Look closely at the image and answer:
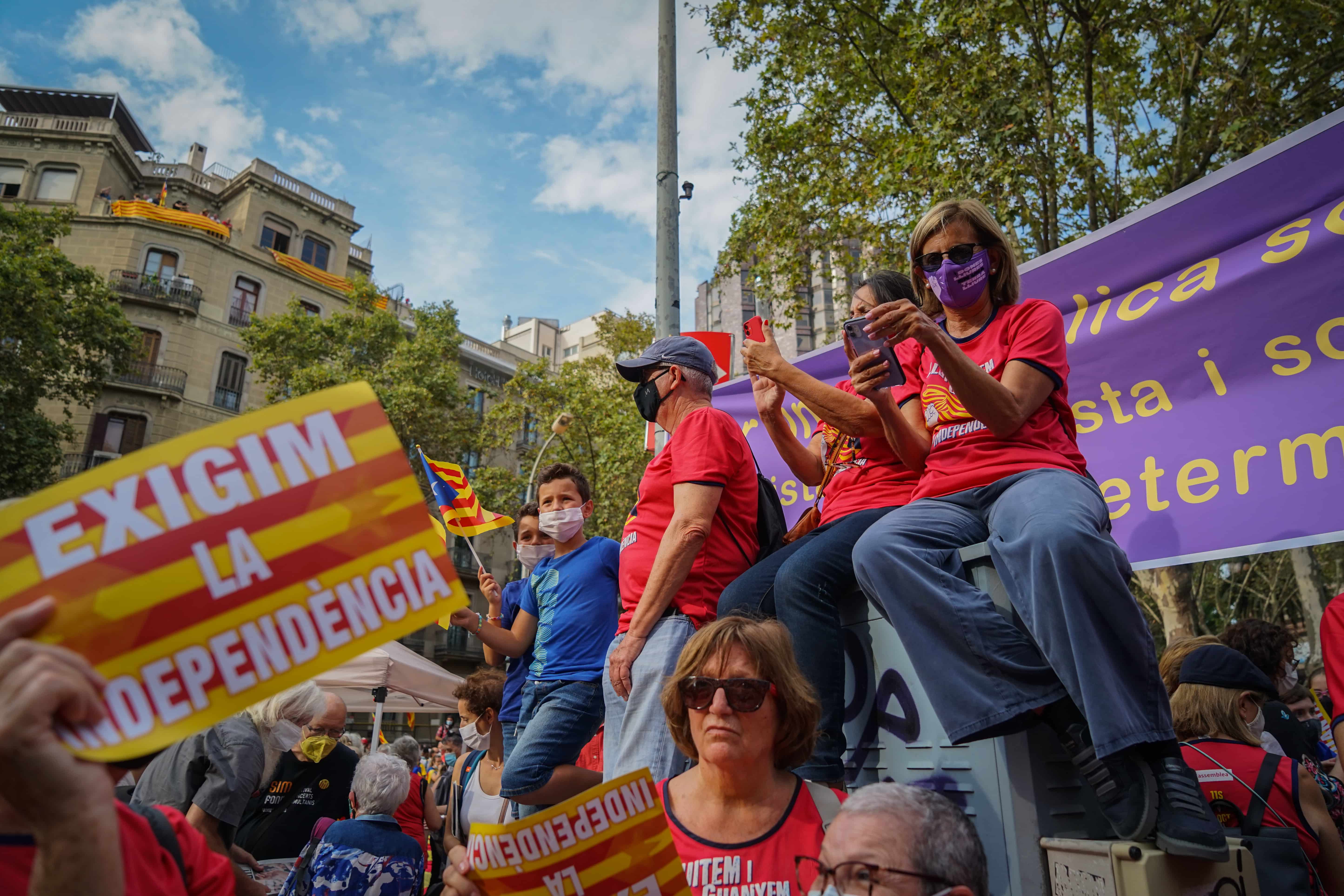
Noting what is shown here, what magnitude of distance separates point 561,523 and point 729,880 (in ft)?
7.35

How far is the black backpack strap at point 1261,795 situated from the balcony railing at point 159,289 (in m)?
34.1

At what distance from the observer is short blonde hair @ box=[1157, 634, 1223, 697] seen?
3.58 meters

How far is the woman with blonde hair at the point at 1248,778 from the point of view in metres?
2.85

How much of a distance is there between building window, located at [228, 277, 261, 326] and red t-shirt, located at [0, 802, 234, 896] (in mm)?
34234

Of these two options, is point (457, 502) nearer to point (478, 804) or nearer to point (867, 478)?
point (478, 804)

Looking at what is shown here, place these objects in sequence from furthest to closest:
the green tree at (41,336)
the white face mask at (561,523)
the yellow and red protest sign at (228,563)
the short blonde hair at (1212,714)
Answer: the green tree at (41,336) < the white face mask at (561,523) < the short blonde hair at (1212,714) < the yellow and red protest sign at (228,563)

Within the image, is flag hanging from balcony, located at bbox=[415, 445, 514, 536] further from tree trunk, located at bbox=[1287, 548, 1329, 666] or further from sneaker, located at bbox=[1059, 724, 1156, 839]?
tree trunk, located at bbox=[1287, 548, 1329, 666]

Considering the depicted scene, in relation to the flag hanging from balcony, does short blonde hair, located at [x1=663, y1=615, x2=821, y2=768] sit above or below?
below

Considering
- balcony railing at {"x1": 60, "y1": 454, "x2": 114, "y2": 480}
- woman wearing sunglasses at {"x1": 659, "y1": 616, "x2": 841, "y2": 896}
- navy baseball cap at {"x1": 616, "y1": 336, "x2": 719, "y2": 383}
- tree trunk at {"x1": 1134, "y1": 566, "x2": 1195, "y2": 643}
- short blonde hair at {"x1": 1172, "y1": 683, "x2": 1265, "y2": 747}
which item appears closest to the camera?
woman wearing sunglasses at {"x1": 659, "y1": 616, "x2": 841, "y2": 896}

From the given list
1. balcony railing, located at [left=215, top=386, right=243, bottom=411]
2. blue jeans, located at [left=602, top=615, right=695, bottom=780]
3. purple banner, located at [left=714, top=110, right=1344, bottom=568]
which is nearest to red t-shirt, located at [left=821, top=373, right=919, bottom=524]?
blue jeans, located at [left=602, top=615, right=695, bottom=780]

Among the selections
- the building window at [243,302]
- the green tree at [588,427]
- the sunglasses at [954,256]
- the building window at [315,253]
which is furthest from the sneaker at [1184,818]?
the building window at [315,253]

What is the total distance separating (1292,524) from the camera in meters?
3.54

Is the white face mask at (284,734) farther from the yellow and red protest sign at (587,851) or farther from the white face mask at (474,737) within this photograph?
the yellow and red protest sign at (587,851)

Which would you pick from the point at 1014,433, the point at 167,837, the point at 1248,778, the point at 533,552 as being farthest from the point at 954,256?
the point at 533,552
